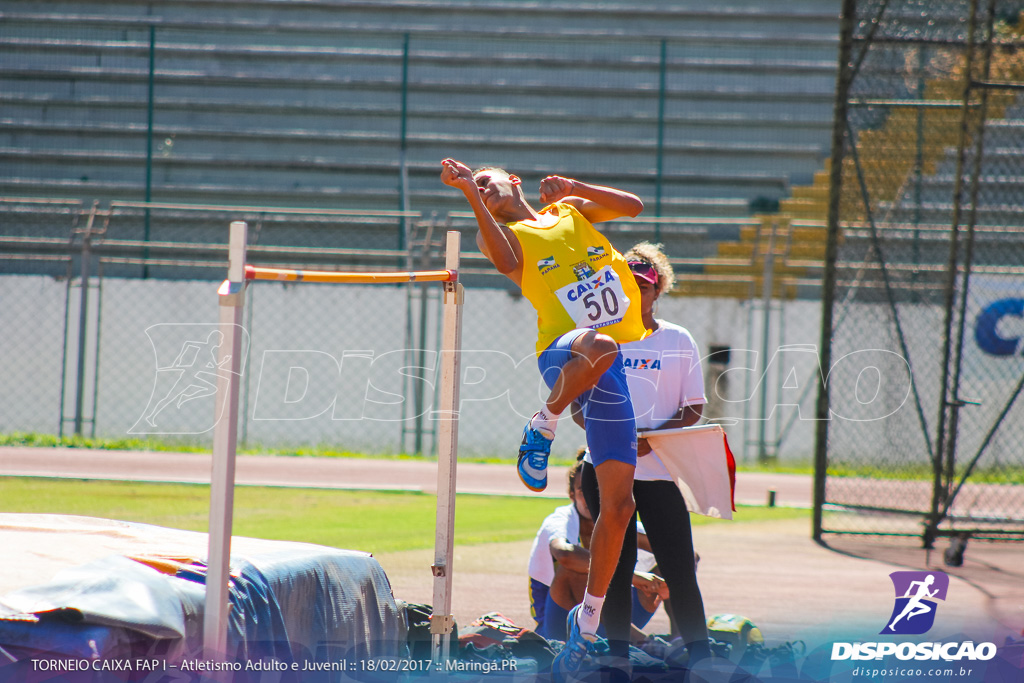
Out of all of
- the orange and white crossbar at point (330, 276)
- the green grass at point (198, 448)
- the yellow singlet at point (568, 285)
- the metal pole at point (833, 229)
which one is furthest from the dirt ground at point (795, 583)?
the green grass at point (198, 448)

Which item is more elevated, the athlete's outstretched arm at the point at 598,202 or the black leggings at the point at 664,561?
the athlete's outstretched arm at the point at 598,202

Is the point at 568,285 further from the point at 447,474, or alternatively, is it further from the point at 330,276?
the point at 330,276

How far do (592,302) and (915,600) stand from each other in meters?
2.24

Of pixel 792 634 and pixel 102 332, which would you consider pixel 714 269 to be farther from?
pixel 792 634

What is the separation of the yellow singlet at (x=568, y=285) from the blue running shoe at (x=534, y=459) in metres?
0.36

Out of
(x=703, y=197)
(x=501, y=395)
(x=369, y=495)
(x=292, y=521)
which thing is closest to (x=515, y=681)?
(x=292, y=521)

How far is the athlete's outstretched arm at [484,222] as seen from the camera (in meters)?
3.50

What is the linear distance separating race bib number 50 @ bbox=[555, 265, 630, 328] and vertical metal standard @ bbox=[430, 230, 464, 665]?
434mm

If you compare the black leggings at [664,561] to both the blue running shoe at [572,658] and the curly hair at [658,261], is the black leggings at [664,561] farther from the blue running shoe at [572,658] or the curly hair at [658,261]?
the curly hair at [658,261]

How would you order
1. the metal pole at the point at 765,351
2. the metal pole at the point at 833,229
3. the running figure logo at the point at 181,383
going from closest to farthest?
the metal pole at the point at 833,229
the running figure logo at the point at 181,383
the metal pole at the point at 765,351

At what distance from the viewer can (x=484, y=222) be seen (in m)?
3.52

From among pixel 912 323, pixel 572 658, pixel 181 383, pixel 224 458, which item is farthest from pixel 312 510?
pixel 912 323

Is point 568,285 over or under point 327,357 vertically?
over

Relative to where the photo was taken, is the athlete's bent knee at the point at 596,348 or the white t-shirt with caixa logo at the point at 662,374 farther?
the white t-shirt with caixa logo at the point at 662,374
